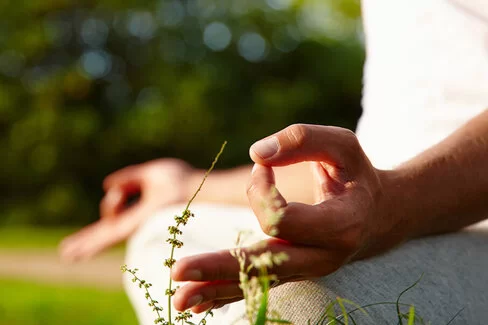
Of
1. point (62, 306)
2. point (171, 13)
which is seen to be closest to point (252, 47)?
point (171, 13)

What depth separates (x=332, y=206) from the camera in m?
1.01

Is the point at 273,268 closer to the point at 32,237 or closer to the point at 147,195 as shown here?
the point at 147,195

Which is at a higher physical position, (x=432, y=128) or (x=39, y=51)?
(x=39, y=51)

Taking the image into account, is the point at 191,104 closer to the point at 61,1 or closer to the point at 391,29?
the point at 61,1

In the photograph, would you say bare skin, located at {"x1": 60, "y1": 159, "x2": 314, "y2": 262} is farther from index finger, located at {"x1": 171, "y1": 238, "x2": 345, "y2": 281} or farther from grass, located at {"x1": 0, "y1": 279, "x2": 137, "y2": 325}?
grass, located at {"x1": 0, "y1": 279, "x2": 137, "y2": 325}

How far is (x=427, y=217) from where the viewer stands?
134 cm

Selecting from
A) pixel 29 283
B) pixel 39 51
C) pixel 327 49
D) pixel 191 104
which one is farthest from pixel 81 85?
pixel 29 283

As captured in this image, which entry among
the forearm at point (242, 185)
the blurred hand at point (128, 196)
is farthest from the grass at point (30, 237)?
the forearm at point (242, 185)

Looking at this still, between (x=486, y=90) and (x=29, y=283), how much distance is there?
6987 mm

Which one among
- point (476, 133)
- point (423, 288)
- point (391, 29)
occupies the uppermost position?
point (391, 29)

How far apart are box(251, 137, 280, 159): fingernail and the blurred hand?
1.95 metres

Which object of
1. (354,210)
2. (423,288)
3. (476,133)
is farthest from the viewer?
(476,133)

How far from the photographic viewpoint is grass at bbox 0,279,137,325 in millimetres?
5328

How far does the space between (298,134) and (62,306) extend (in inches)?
210
